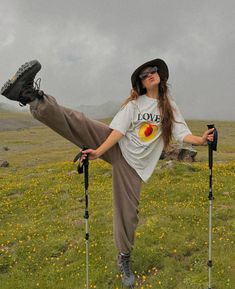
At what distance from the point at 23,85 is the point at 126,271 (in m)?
5.45

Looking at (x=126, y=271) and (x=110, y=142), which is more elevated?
(x=110, y=142)

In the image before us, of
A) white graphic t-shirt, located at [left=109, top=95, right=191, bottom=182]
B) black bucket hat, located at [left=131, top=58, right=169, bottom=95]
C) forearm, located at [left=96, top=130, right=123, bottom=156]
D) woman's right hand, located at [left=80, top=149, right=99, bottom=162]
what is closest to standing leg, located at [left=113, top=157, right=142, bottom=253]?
white graphic t-shirt, located at [left=109, top=95, right=191, bottom=182]

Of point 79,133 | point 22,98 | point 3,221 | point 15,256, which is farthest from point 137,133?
point 3,221

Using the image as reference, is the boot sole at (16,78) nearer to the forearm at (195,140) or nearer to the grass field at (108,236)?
the forearm at (195,140)

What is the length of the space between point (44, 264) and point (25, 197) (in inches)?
350

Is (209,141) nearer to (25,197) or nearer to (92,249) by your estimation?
(92,249)

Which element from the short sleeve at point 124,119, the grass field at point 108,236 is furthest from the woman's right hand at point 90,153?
the grass field at point 108,236

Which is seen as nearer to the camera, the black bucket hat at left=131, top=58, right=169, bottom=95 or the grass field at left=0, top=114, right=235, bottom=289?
the black bucket hat at left=131, top=58, right=169, bottom=95

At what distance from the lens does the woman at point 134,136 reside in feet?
29.0

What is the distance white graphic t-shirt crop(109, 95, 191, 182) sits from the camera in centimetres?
896

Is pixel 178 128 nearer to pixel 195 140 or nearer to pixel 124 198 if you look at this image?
pixel 195 140

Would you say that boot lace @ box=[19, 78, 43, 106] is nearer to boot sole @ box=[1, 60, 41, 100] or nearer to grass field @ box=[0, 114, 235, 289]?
boot sole @ box=[1, 60, 41, 100]

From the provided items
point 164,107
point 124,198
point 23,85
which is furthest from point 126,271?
point 23,85

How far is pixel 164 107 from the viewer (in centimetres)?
912
